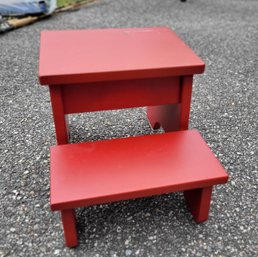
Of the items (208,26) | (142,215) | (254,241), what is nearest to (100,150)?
(142,215)

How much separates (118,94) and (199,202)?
2.13 feet

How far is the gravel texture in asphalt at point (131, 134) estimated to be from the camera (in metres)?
1.46

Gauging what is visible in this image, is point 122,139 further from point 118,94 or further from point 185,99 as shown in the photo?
point 185,99

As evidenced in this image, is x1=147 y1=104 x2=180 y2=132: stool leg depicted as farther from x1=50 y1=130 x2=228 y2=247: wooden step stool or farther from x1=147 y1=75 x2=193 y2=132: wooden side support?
x1=50 y1=130 x2=228 y2=247: wooden step stool

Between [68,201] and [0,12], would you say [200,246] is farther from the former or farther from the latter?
[0,12]

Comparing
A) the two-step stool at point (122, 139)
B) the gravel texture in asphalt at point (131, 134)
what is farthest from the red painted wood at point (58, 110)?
the gravel texture in asphalt at point (131, 134)

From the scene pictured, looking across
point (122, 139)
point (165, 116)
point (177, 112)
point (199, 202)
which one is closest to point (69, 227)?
point (122, 139)

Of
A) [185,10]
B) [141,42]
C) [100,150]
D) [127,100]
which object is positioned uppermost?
[141,42]

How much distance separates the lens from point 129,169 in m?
1.37

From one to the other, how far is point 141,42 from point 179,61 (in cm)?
35

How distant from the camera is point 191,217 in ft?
5.24

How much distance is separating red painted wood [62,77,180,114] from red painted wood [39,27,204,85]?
0.30 feet

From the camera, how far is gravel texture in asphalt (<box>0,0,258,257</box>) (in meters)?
1.46

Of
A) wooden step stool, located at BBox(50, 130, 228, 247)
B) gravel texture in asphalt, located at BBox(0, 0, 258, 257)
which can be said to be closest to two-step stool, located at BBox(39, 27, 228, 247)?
wooden step stool, located at BBox(50, 130, 228, 247)
